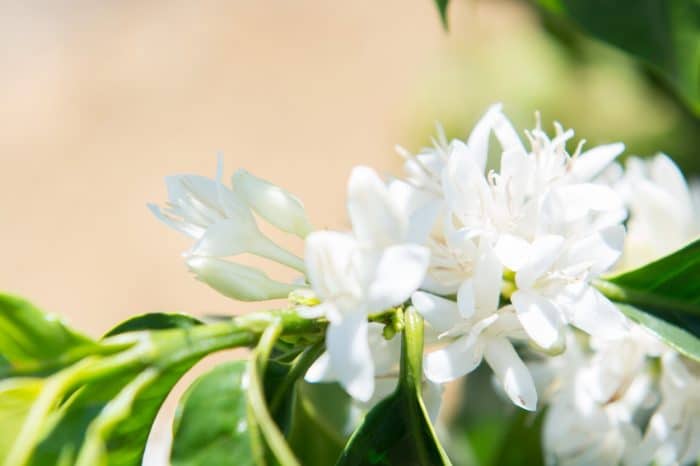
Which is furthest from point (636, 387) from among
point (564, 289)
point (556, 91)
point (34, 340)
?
point (556, 91)

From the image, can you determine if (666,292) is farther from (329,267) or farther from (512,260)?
(329,267)

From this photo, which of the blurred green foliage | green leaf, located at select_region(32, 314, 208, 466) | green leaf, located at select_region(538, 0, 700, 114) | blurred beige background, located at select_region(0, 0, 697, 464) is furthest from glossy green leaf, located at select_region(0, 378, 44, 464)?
blurred beige background, located at select_region(0, 0, 697, 464)

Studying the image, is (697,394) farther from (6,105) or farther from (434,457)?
(6,105)

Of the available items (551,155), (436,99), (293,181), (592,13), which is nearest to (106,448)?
(551,155)

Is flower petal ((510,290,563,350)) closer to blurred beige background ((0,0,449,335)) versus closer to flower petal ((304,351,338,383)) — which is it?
flower petal ((304,351,338,383))

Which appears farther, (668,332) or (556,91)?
(556,91)

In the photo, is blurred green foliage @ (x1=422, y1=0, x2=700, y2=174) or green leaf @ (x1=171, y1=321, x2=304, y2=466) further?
blurred green foliage @ (x1=422, y1=0, x2=700, y2=174)

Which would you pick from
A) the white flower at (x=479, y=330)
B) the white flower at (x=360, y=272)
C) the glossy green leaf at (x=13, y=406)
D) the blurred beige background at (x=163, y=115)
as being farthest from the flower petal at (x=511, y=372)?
the blurred beige background at (x=163, y=115)
